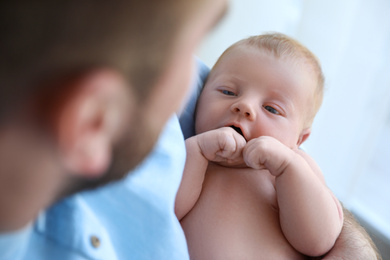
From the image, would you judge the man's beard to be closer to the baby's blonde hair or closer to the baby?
the baby

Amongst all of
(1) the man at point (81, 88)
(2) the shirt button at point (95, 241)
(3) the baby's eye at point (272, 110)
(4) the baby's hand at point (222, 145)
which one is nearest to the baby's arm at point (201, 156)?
(4) the baby's hand at point (222, 145)

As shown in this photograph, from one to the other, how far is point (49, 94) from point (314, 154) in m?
1.65

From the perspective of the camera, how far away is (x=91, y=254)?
0.55 m

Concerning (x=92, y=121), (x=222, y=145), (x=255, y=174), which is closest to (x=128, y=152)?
(x=92, y=121)

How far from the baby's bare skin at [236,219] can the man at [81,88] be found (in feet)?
1.37

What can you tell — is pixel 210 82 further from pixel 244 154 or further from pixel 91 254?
pixel 91 254

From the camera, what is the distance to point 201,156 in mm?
825

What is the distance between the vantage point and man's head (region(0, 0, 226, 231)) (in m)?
0.29

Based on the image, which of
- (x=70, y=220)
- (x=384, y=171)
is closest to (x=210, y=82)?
(x=70, y=220)

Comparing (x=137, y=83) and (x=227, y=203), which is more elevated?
(x=137, y=83)

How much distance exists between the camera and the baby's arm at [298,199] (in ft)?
2.56

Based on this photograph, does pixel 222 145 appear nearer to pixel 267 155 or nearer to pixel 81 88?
pixel 267 155

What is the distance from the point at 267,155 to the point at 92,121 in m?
0.50

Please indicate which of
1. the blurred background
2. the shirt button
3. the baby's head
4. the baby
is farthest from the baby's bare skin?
the blurred background
